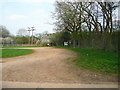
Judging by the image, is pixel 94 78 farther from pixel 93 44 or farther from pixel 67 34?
pixel 67 34

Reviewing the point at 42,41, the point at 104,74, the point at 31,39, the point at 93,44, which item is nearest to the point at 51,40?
the point at 42,41

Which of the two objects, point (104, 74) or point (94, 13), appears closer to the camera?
point (104, 74)

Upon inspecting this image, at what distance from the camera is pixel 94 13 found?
10953 millimetres

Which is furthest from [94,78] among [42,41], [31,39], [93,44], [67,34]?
[31,39]

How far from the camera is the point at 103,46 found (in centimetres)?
1048

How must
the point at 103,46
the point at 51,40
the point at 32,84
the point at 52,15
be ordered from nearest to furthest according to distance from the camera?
the point at 32,84, the point at 103,46, the point at 52,15, the point at 51,40

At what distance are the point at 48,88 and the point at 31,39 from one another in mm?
29784

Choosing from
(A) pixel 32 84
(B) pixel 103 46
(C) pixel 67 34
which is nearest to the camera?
(A) pixel 32 84

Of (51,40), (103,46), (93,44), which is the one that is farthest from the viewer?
(51,40)

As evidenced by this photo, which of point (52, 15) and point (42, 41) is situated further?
point (42, 41)

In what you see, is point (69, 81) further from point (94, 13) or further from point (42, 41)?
point (42, 41)

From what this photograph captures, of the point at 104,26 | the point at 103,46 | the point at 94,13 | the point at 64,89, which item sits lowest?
the point at 64,89

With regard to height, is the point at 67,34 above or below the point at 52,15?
below

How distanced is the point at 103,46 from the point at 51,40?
16.9 meters
